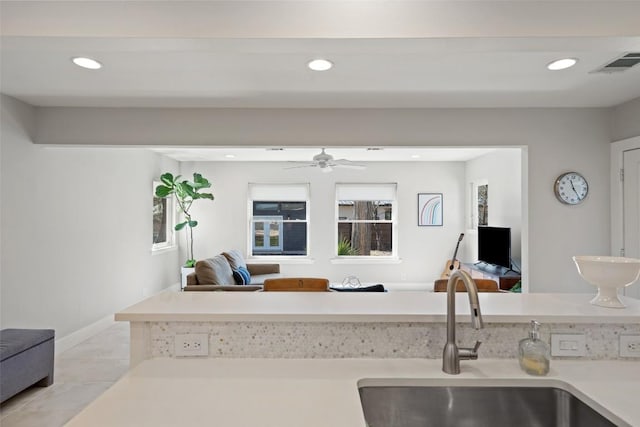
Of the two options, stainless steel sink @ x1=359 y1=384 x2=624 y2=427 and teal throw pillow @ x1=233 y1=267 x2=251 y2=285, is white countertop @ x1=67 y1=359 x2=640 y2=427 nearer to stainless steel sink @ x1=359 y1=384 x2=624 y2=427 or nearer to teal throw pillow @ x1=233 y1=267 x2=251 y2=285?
stainless steel sink @ x1=359 y1=384 x2=624 y2=427

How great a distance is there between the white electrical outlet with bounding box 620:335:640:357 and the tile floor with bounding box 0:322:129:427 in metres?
A: 3.16

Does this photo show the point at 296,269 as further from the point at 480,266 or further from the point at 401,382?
the point at 401,382

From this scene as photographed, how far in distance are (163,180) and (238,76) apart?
139 inches

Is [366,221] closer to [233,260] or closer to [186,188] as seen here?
[233,260]

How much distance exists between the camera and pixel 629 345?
4.41ft

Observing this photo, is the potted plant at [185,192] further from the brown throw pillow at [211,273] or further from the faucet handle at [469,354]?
the faucet handle at [469,354]

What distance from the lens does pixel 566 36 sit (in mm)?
1757

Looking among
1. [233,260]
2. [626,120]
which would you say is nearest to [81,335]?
[233,260]

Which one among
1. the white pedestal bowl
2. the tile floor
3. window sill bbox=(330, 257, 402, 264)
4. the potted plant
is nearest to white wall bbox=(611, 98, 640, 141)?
the white pedestal bowl

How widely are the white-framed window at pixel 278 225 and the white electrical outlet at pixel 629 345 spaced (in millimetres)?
5949

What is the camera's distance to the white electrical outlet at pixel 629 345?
134cm

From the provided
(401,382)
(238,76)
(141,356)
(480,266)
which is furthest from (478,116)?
(141,356)

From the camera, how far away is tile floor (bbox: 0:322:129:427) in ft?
8.79

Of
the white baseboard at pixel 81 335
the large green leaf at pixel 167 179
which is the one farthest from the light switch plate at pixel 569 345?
the large green leaf at pixel 167 179
